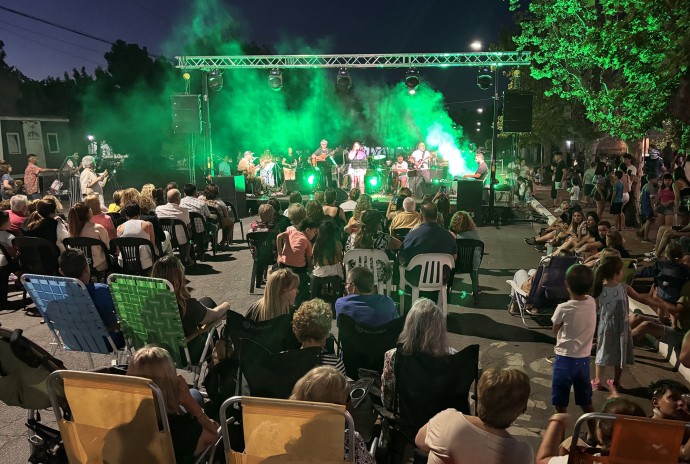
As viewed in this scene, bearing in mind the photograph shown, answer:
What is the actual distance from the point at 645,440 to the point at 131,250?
7.07 m

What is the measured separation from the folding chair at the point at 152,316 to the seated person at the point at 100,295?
38 centimetres

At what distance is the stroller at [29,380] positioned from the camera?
3.56 m

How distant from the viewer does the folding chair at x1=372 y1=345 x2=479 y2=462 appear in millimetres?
3568

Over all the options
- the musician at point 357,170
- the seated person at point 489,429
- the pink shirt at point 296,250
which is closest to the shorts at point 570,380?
the seated person at point 489,429

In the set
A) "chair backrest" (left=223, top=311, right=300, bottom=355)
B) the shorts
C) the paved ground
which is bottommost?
the paved ground

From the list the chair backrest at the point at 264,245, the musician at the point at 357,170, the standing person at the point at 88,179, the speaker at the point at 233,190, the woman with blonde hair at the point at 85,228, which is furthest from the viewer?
the musician at the point at 357,170

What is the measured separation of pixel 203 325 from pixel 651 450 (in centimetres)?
354

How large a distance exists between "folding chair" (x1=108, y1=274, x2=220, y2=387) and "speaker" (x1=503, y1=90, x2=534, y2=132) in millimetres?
12451

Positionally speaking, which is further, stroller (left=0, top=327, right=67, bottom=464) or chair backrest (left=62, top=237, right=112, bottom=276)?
chair backrest (left=62, top=237, right=112, bottom=276)

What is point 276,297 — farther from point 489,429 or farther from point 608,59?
point 608,59

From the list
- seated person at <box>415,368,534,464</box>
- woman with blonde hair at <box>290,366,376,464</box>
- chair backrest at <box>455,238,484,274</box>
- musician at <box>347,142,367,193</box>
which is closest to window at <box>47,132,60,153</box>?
musician at <box>347,142,367,193</box>

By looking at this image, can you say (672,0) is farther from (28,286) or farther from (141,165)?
(141,165)

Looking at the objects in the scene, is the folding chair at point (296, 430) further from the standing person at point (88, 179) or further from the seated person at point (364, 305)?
the standing person at point (88, 179)

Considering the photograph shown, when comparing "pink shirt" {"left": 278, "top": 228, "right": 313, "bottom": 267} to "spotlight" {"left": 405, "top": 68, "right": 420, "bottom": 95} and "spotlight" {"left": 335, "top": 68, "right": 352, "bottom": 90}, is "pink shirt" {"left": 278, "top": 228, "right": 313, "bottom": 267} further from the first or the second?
"spotlight" {"left": 335, "top": 68, "right": 352, "bottom": 90}
